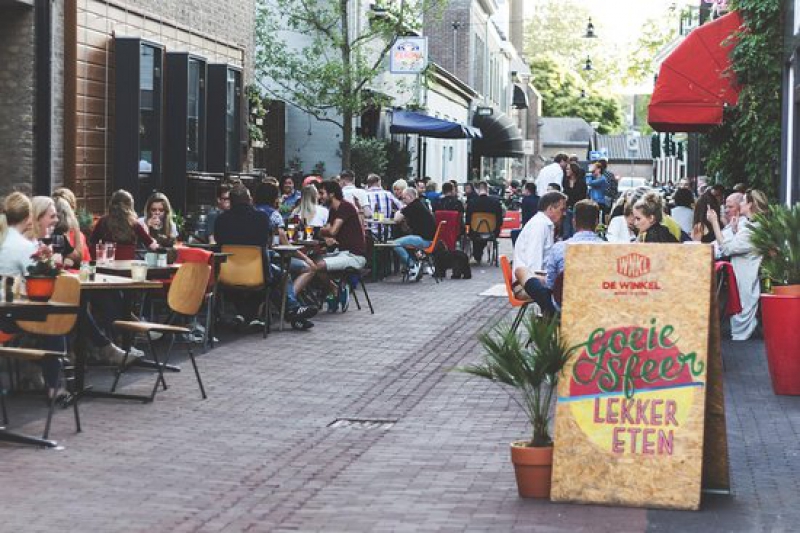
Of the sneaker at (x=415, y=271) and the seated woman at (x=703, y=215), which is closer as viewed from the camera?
the seated woman at (x=703, y=215)

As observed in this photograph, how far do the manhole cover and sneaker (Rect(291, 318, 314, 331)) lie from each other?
5.64 metres

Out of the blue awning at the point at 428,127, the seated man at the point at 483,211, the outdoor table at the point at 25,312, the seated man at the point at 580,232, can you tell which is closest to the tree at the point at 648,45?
the blue awning at the point at 428,127

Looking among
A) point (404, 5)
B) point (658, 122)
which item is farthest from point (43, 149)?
point (404, 5)

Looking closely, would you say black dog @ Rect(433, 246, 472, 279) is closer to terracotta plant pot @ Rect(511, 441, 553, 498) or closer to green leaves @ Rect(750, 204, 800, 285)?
green leaves @ Rect(750, 204, 800, 285)

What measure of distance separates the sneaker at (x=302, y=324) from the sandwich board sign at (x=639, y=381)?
8.53 meters

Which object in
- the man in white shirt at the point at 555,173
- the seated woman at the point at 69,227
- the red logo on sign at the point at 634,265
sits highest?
the man in white shirt at the point at 555,173

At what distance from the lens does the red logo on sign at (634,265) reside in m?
8.30

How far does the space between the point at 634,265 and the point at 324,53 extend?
24141mm

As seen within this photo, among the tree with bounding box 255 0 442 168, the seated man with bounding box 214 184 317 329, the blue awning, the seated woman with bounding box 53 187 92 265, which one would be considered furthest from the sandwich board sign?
the blue awning

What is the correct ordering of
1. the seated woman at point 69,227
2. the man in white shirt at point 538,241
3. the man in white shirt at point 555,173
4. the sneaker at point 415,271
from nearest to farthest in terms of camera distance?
the seated woman at point 69,227 → the man in white shirt at point 538,241 → the sneaker at point 415,271 → the man in white shirt at point 555,173

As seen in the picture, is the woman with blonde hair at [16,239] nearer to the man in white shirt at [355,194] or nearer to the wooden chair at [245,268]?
the wooden chair at [245,268]

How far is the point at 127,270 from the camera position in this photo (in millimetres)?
13203

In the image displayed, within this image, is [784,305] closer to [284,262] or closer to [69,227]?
[69,227]

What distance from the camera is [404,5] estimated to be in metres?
30.2
